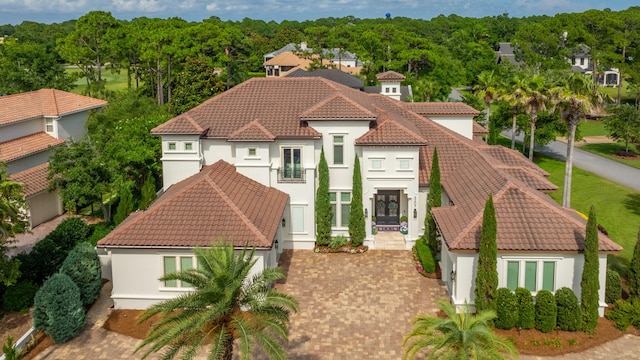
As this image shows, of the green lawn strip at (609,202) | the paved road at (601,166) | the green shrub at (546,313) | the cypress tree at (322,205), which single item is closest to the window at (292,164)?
the cypress tree at (322,205)

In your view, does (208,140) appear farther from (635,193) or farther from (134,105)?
(635,193)

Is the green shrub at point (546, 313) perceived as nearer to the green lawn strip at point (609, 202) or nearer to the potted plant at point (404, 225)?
the green lawn strip at point (609, 202)

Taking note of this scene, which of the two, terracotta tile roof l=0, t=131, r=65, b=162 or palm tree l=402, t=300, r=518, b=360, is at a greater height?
terracotta tile roof l=0, t=131, r=65, b=162

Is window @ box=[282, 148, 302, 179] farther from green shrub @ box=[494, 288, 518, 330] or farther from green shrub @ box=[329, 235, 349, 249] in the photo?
green shrub @ box=[494, 288, 518, 330]

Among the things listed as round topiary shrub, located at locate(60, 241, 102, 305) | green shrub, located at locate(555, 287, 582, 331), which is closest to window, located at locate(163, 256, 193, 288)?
round topiary shrub, located at locate(60, 241, 102, 305)

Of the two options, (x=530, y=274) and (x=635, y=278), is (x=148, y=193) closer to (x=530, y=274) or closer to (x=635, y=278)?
(x=530, y=274)

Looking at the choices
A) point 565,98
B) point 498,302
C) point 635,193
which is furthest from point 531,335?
point 635,193
